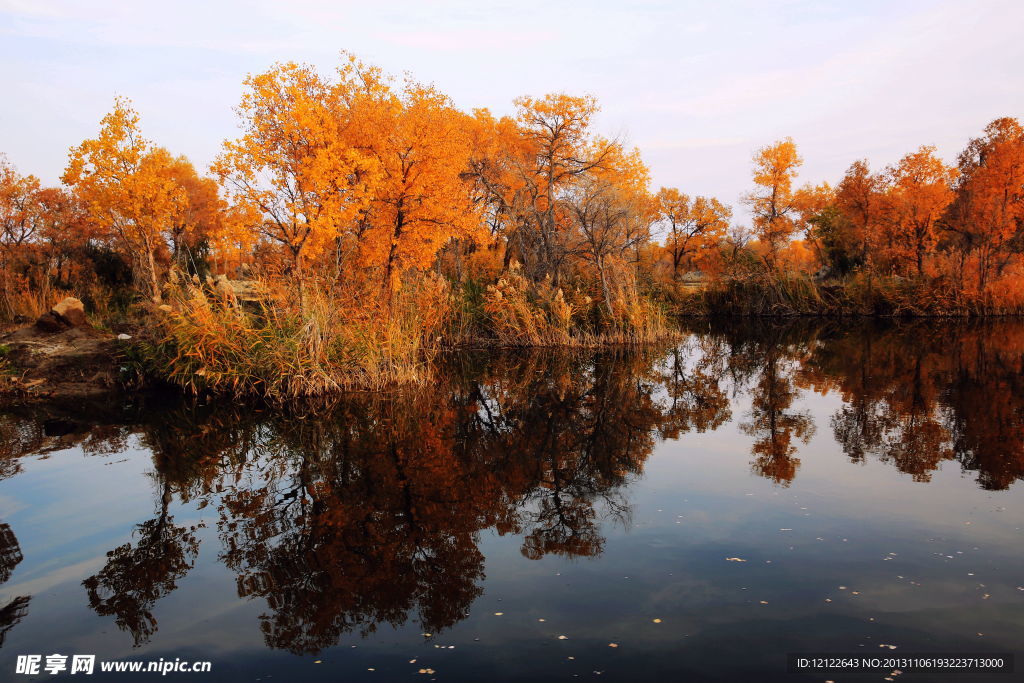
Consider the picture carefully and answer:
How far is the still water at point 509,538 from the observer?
146 inches

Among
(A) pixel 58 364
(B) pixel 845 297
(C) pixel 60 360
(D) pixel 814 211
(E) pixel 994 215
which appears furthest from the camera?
(D) pixel 814 211

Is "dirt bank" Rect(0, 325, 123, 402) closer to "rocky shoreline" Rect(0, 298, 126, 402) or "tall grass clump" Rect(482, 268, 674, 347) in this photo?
"rocky shoreline" Rect(0, 298, 126, 402)

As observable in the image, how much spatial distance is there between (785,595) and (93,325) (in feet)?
52.8

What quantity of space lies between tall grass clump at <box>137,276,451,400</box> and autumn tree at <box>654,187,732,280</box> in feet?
134

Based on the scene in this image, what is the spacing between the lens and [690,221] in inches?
1973

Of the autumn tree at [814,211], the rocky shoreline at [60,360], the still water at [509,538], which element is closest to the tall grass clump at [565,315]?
the still water at [509,538]

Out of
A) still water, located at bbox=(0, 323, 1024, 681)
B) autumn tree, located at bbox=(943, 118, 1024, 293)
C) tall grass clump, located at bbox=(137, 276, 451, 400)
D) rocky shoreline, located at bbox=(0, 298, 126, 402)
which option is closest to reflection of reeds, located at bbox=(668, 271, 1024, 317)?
autumn tree, located at bbox=(943, 118, 1024, 293)

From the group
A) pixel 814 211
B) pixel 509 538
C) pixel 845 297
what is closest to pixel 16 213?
pixel 509 538

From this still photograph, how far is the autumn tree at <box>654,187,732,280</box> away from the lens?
49625 mm

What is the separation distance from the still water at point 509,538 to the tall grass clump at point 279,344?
2.93 ft

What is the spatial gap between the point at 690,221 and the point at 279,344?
44.9 metres

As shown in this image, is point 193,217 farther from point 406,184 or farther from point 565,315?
point 565,315

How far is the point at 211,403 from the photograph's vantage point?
10.9 m

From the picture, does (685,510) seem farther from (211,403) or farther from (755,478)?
(211,403)
